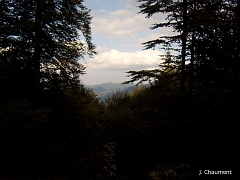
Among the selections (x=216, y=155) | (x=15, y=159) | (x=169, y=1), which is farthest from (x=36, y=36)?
(x=216, y=155)

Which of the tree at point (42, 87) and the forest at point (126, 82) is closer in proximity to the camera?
the forest at point (126, 82)

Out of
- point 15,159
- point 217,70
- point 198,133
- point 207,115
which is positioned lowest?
point 15,159

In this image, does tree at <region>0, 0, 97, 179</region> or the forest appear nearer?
the forest

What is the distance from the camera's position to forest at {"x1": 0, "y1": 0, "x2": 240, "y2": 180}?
7375 millimetres

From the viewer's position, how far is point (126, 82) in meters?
9.61

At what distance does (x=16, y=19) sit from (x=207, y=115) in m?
10.0

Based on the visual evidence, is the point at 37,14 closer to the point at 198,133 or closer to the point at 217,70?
the point at 217,70

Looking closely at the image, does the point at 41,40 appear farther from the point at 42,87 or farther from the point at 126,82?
the point at 126,82

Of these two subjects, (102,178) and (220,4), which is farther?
(220,4)

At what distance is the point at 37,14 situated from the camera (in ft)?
30.5

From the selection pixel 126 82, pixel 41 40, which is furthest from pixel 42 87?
pixel 126 82

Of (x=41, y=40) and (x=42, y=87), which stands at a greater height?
(x=41, y=40)

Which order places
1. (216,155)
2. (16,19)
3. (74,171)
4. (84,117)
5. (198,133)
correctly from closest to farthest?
(216,155) < (198,133) < (16,19) < (74,171) < (84,117)

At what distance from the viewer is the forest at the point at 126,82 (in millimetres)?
7375
